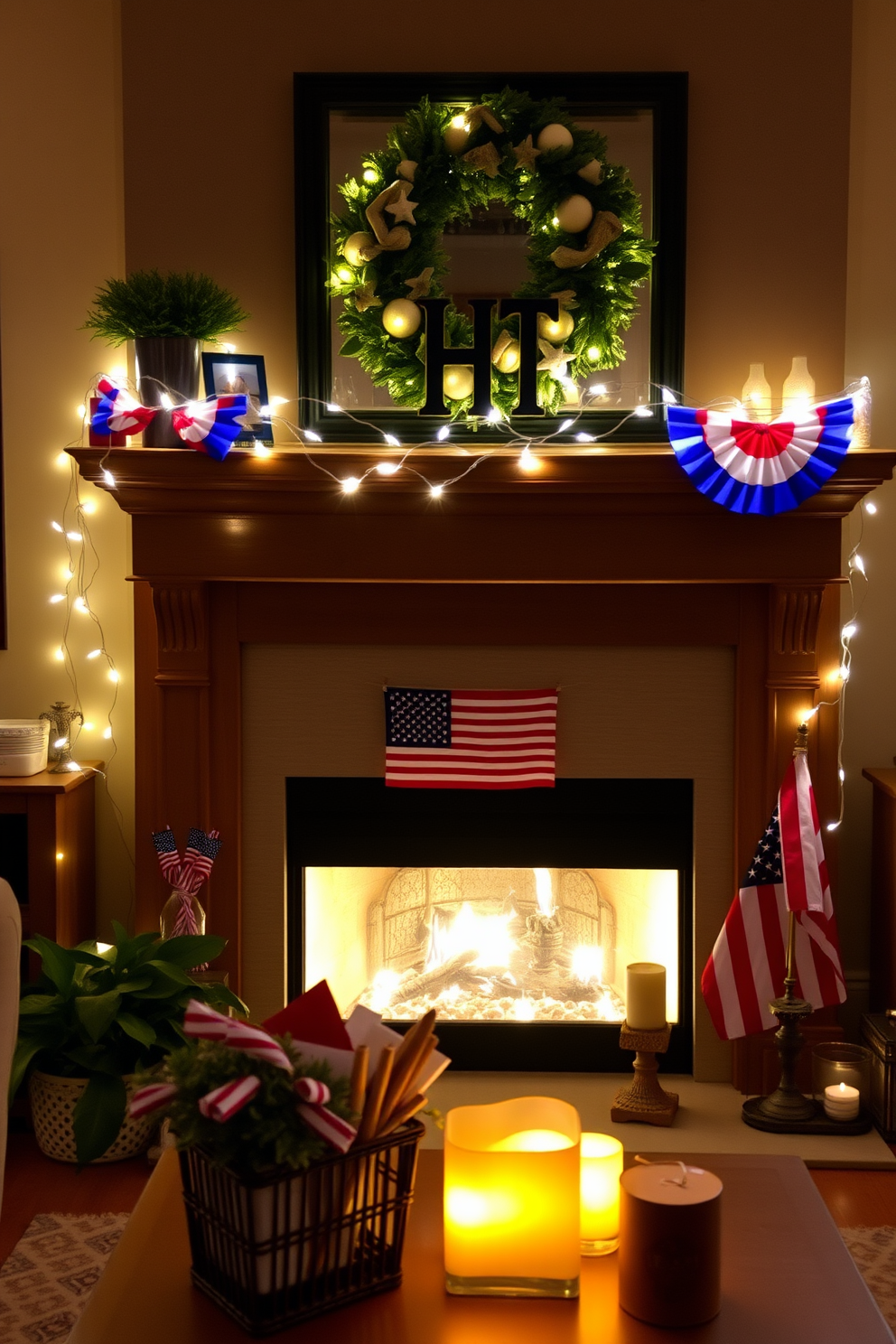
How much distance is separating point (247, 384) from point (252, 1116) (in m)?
2.09

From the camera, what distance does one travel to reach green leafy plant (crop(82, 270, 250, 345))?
2939mm

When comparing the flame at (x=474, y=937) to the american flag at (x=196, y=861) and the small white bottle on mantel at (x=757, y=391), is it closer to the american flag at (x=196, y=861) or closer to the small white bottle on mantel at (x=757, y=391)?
the american flag at (x=196, y=861)

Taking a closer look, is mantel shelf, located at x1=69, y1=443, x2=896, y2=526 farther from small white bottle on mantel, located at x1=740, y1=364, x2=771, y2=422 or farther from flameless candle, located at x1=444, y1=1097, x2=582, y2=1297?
flameless candle, located at x1=444, y1=1097, x2=582, y2=1297

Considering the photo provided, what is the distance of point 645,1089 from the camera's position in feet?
9.98

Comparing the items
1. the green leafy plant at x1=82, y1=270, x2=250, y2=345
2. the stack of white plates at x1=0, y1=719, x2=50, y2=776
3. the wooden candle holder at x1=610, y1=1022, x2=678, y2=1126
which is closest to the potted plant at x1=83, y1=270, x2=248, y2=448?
the green leafy plant at x1=82, y1=270, x2=250, y2=345

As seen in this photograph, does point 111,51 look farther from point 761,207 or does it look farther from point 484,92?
point 761,207

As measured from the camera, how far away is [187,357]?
9.76 feet

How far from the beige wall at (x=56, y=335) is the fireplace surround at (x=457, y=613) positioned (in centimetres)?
32

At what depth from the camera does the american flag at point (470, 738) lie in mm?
3189

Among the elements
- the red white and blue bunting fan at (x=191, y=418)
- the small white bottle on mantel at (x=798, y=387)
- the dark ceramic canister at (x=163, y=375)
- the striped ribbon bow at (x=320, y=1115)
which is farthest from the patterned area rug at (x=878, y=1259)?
the dark ceramic canister at (x=163, y=375)

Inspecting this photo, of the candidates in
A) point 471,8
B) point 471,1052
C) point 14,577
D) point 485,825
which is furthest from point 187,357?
point 471,1052

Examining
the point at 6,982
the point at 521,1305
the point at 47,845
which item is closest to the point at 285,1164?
the point at 521,1305

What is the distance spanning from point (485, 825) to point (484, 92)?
1823 millimetres

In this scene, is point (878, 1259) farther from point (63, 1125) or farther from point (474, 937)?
point (63, 1125)
